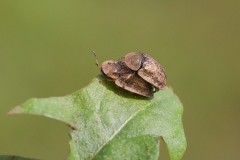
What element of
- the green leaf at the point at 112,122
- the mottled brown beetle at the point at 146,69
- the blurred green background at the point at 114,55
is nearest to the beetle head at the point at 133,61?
the mottled brown beetle at the point at 146,69

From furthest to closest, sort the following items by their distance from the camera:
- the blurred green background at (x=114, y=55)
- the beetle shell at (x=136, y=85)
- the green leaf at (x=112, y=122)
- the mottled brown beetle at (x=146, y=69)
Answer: the blurred green background at (x=114, y=55)
the mottled brown beetle at (x=146, y=69)
the beetle shell at (x=136, y=85)
the green leaf at (x=112, y=122)

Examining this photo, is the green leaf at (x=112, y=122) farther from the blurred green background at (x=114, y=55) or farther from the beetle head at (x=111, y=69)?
the blurred green background at (x=114, y=55)

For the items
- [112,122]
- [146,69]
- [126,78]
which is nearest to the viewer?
[112,122]

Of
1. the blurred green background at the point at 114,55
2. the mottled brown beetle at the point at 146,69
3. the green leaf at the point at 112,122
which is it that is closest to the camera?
the green leaf at the point at 112,122

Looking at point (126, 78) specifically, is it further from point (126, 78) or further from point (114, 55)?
point (114, 55)

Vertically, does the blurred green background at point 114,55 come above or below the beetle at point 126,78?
below

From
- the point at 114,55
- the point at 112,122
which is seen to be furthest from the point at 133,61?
the point at 114,55

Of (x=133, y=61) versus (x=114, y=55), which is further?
(x=114, y=55)
